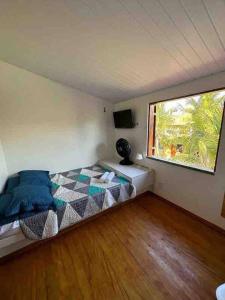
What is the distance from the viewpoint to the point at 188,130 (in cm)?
207

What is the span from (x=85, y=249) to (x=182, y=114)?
2.22 meters

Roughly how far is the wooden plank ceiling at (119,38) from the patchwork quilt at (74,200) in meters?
1.64

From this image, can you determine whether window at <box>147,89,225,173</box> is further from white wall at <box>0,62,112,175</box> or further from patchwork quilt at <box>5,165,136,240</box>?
white wall at <box>0,62,112,175</box>

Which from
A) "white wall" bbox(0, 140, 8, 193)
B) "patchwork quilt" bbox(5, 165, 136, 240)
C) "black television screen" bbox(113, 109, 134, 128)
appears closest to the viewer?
"patchwork quilt" bbox(5, 165, 136, 240)

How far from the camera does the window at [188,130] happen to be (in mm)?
1774

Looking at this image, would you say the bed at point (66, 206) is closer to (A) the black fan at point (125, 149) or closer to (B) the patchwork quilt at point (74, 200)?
(B) the patchwork quilt at point (74, 200)

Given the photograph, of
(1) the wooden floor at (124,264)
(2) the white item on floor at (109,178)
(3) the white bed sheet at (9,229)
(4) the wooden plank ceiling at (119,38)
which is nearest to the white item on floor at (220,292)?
(1) the wooden floor at (124,264)

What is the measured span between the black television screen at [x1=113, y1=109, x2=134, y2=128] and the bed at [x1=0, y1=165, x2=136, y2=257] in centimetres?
110

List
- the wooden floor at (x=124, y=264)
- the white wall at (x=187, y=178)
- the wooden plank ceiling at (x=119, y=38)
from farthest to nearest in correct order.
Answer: the white wall at (x=187, y=178) < the wooden floor at (x=124, y=264) < the wooden plank ceiling at (x=119, y=38)

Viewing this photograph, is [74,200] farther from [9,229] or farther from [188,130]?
[188,130]

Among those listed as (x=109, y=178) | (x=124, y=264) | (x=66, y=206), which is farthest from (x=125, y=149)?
(x=124, y=264)

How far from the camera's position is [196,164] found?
6.62 ft

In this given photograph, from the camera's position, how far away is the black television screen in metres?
2.77

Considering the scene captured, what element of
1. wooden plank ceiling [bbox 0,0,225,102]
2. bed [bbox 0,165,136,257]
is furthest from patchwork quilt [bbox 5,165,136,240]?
wooden plank ceiling [bbox 0,0,225,102]
